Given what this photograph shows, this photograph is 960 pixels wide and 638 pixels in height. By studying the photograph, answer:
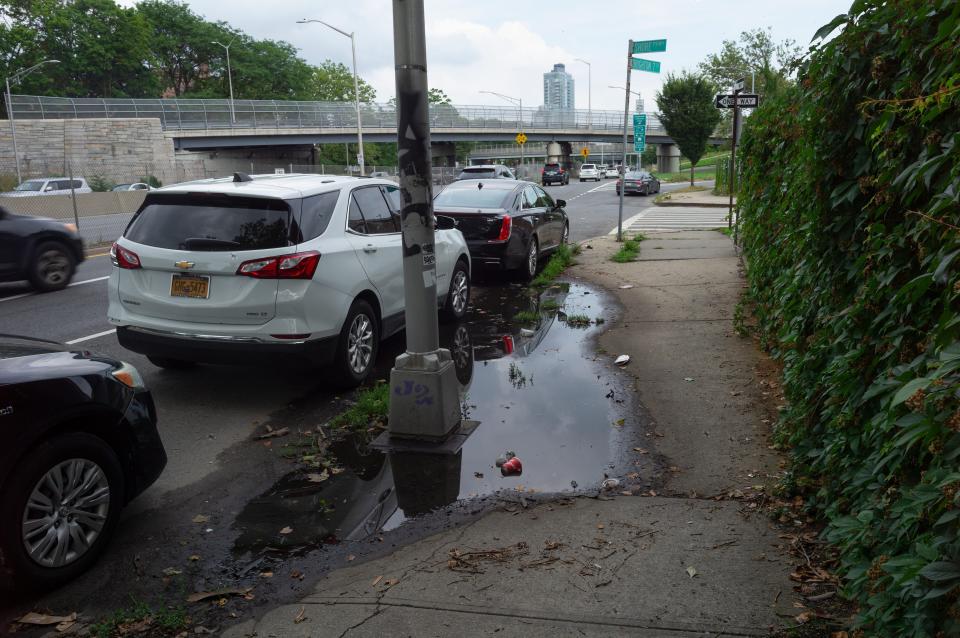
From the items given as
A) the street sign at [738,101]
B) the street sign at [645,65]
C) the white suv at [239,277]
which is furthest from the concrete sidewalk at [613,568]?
the street sign at [645,65]

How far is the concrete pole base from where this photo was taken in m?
5.86

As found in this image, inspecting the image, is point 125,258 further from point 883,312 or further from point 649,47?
point 649,47

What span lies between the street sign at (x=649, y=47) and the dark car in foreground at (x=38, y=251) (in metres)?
11.4

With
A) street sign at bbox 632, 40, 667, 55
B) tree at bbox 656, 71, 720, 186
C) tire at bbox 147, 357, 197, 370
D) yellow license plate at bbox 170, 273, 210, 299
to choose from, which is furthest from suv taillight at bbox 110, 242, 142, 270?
tree at bbox 656, 71, 720, 186

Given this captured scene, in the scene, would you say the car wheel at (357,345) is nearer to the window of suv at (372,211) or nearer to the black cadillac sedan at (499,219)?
the window of suv at (372,211)

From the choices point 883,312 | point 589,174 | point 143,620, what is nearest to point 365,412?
point 143,620

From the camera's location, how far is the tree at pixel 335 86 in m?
96.3

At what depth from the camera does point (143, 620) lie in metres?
3.58

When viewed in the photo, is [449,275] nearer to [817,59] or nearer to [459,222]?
[459,222]

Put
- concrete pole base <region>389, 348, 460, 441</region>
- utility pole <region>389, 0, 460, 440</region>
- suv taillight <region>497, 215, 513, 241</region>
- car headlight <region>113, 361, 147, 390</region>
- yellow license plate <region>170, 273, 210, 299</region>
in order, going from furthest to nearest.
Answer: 1. suv taillight <region>497, 215, 513, 241</region>
2. yellow license plate <region>170, 273, 210, 299</region>
3. concrete pole base <region>389, 348, 460, 441</region>
4. utility pole <region>389, 0, 460, 440</region>
5. car headlight <region>113, 361, 147, 390</region>

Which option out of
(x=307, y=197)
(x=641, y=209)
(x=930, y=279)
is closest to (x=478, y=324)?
(x=307, y=197)

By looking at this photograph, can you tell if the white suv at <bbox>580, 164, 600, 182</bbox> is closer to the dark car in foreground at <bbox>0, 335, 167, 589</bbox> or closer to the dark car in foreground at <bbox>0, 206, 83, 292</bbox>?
the dark car in foreground at <bbox>0, 206, 83, 292</bbox>

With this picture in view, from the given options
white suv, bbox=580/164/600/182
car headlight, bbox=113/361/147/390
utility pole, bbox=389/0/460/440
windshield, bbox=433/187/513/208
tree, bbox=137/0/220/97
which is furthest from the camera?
tree, bbox=137/0/220/97

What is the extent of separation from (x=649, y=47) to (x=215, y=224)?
480 inches
